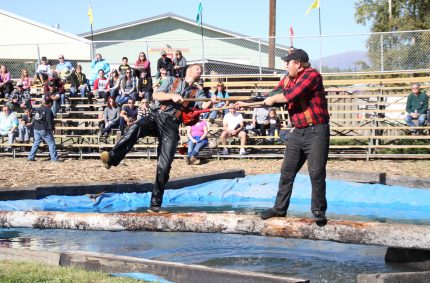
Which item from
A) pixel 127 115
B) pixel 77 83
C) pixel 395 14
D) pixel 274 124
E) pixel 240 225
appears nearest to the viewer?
pixel 240 225

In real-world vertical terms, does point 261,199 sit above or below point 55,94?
below

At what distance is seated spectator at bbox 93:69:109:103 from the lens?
23109mm

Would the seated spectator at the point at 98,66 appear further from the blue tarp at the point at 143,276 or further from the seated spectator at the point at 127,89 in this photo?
the blue tarp at the point at 143,276

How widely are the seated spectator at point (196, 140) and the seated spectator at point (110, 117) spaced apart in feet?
8.79

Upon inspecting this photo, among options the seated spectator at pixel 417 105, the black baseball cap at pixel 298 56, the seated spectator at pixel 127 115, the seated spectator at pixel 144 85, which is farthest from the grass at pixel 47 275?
the seated spectator at pixel 144 85

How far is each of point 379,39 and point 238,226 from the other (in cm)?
1610

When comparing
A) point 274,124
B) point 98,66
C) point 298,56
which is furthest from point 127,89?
point 298,56

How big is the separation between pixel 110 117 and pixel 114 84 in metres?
1.76

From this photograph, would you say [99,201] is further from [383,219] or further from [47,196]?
[383,219]

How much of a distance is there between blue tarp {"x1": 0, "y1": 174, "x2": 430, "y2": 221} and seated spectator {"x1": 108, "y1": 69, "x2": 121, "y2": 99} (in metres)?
7.97

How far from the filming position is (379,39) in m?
23.1

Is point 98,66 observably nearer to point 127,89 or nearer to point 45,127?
point 127,89

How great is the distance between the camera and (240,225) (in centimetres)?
821

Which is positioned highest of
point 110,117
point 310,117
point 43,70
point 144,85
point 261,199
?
point 43,70
